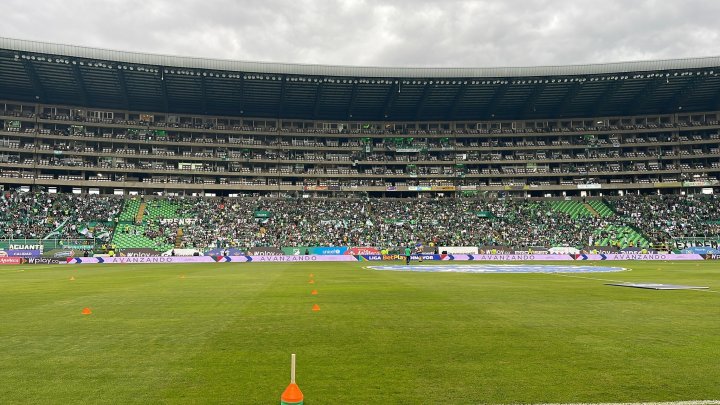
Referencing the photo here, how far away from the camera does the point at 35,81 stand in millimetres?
80438

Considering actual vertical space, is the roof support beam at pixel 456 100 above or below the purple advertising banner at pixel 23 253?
above

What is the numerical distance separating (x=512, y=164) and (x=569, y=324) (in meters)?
92.5

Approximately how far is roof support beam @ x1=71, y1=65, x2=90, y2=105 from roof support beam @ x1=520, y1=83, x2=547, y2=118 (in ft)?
255

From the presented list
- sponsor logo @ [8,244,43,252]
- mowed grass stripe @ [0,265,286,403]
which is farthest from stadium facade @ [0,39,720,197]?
mowed grass stripe @ [0,265,286,403]

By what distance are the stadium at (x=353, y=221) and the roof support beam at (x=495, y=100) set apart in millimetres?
1003

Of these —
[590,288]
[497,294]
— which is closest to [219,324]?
[497,294]

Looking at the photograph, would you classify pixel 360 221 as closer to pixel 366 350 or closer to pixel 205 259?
pixel 205 259

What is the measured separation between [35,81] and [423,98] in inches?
2642

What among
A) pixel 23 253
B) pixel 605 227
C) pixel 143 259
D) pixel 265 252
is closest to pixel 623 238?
pixel 605 227

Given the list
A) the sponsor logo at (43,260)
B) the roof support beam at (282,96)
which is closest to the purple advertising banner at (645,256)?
the roof support beam at (282,96)

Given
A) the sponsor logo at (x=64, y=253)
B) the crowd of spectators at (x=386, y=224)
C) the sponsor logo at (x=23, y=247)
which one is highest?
the crowd of spectators at (x=386, y=224)

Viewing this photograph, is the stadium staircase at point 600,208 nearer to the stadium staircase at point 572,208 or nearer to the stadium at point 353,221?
the stadium at point 353,221

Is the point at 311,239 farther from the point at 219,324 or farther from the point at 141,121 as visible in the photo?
the point at 219,324

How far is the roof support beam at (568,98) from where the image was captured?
86.9 meters
